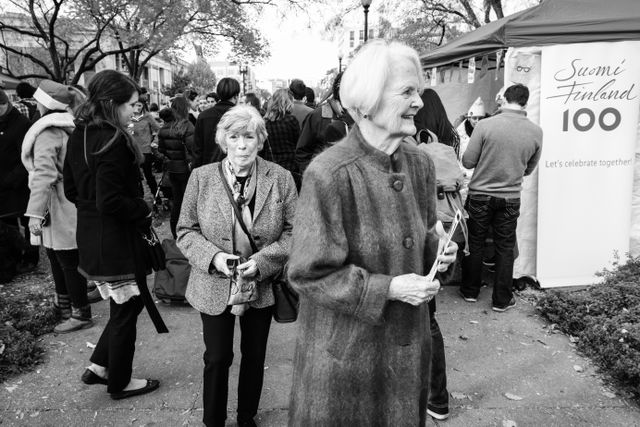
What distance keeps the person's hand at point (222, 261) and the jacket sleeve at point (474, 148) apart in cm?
314

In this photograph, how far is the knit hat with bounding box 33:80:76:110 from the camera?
13.5 feet

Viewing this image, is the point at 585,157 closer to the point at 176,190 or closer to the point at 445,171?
the point at 445,171

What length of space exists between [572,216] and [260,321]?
13.4ft

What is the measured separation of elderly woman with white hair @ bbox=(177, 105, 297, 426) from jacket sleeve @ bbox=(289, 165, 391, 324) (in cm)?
100

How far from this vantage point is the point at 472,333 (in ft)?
14.8

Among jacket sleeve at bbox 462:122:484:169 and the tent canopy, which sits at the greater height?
the tent canopy

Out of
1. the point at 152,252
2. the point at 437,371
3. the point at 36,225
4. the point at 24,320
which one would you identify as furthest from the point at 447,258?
the point at 24,320

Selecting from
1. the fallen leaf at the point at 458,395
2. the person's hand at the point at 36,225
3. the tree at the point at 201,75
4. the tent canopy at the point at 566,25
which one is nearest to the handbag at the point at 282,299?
the fallen leaf at the point at 458,395

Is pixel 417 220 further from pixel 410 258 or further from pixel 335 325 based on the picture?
pixel 335 325

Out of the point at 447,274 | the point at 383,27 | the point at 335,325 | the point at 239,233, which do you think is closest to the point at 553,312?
the point at 447,274

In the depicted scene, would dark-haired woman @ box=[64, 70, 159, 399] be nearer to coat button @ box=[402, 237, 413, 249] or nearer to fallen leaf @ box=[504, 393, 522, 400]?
coat button @ box=[402, 237, 413, 249]

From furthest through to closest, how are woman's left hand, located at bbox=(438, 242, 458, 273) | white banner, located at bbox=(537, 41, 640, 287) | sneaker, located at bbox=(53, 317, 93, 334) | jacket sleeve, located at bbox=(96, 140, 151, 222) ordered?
white banner, located at bbox=(537, 41, 640, 287), sneaker, located at bbox=(53, 317, 93, 334), jacket sleeve, located at bbox=(96, 140, 151, 222), woman's left hand, located at bbox=(438, 242, 458, 273)

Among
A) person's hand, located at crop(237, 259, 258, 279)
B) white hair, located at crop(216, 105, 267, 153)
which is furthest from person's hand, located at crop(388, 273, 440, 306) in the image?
white hair, located at crop(216, 105, 267, 153)

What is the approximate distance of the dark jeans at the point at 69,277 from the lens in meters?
4.33
